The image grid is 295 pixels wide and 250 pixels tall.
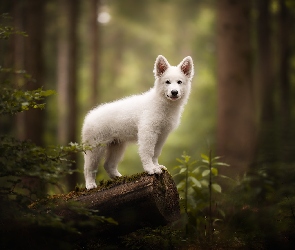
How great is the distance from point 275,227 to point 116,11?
2279cm

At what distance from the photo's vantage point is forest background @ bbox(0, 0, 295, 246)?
27.8 ft

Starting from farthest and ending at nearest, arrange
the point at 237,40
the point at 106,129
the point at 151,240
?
the point at 237,40, the point at 106,129, the point at 151,240

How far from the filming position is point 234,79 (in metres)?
10.7

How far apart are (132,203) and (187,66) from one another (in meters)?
2.13

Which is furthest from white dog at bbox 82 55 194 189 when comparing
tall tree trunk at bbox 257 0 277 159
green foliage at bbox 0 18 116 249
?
tall tree trunk at bbox 257 0 277 159

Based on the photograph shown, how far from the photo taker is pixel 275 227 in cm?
486

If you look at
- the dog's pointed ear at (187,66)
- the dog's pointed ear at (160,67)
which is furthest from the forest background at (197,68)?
the dog's pointed ear at (160,67)

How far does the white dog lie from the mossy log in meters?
0.35

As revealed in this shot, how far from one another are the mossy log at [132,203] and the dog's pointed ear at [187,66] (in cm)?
159

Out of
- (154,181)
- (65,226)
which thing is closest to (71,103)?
(154,181)

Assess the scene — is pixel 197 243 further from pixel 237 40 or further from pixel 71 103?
pixel 71 103

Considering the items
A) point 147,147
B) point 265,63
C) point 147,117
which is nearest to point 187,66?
point 147,117

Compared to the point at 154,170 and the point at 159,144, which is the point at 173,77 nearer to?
the point at 159,144

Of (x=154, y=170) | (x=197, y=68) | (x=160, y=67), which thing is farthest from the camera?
(x=197, y=68)
